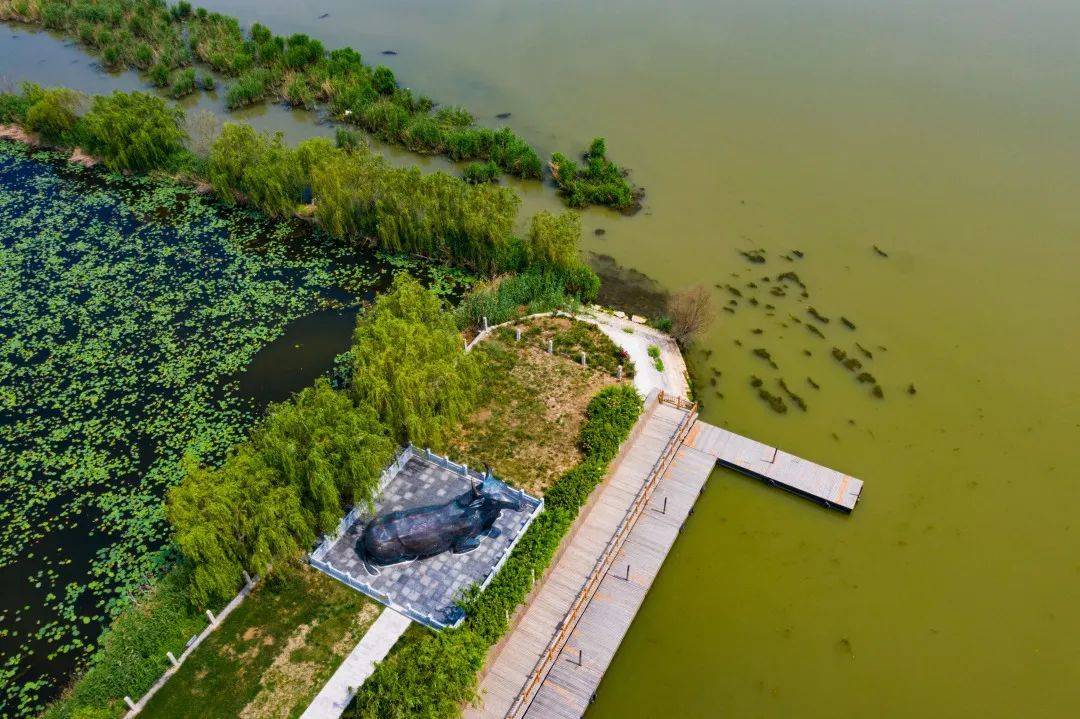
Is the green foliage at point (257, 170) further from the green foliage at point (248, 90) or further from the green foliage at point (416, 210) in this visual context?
the green foliage at point (248, 90)

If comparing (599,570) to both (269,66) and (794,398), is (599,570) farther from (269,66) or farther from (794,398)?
(269,66)

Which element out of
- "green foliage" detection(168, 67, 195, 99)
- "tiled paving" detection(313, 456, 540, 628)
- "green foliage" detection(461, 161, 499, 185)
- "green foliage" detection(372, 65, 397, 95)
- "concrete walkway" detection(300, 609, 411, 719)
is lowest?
"concrete walkway" detection(300, 609, 411, 719)

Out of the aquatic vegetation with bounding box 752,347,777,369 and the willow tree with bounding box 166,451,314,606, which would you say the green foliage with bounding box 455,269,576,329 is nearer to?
the aquatic vegetation with bounding box 752,347,777,369

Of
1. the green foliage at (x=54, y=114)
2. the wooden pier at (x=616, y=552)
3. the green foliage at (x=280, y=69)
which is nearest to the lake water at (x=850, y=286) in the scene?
the wooden pier at (x=616, y=552)

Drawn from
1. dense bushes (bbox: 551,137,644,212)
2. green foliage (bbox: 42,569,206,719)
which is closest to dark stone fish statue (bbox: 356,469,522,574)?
green foliage (bbox: 42,569,206,719)

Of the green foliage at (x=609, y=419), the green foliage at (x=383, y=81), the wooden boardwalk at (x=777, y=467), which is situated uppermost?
the green foliage at (x=383, y=81)

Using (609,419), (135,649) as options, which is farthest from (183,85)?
(135,649)

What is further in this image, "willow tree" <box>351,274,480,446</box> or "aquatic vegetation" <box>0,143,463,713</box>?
"willow tree" <box>351,274,480,446</box>
